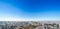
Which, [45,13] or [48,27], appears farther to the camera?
[45,13]

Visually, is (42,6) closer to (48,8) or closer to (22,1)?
(48,8)

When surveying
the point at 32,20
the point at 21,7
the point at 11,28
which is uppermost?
the point at 21,7

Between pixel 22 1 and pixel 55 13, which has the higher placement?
pixel 22 1

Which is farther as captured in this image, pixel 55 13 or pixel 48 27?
pixel 55 13

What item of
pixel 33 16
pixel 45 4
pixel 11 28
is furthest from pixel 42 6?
pixel 11 28

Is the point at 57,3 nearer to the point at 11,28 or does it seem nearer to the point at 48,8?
the point at 48,8

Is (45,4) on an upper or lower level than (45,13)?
upper

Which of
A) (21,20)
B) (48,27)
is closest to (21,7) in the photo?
(21,20)

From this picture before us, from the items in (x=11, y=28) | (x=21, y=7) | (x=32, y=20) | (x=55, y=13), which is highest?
(x=21, y=7)

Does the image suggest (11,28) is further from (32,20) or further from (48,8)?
(48,8)
